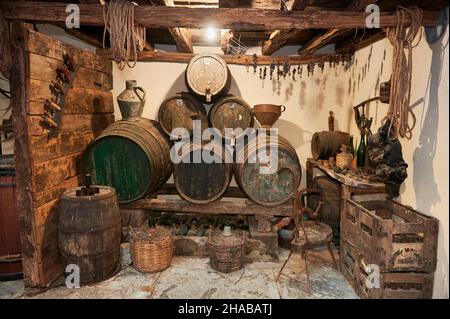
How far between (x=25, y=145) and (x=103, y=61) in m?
1.93

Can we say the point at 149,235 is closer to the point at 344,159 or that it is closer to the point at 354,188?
the point at 354,188

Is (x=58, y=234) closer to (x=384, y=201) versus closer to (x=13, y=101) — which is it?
(x=13, y=101)

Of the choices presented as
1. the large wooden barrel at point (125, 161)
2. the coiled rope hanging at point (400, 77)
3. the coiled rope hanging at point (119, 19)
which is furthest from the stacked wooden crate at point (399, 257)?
the coiled rope hanging at point (119, 19)

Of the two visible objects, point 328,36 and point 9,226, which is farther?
point 328,36

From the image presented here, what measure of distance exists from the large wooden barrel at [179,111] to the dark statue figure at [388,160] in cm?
216

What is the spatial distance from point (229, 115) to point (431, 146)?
2.35 m

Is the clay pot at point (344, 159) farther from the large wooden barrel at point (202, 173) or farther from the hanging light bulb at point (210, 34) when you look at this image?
the hanging light bulb at point (210, 34)

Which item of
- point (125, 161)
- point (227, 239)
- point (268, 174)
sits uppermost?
point (125, 161)

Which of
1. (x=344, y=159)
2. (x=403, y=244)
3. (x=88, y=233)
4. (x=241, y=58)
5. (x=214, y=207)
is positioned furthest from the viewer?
(x=241, y=58)

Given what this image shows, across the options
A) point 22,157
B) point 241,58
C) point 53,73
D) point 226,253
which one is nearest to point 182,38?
point 241,58

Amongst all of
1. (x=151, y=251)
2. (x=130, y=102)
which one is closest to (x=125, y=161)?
(x=130, y=102)

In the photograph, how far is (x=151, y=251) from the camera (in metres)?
3.21

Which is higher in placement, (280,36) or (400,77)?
(280,36)

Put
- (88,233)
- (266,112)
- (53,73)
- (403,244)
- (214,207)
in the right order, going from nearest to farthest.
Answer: (403,244)
(88,233)
(53,73)
(214,207)
(266,112)
